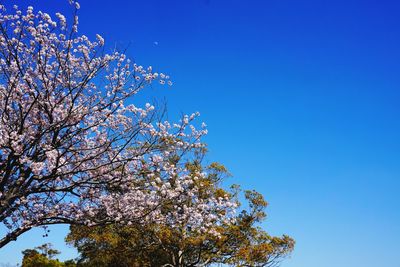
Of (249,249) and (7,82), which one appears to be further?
(249,249)

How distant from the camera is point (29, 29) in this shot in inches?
413

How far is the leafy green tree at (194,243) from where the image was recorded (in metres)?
21.3

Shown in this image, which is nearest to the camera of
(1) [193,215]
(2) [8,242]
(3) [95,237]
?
(2) [8,242]

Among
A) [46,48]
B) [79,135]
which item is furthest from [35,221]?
[46,48]

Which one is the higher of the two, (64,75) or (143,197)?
(64,75)

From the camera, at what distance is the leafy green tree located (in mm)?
21266

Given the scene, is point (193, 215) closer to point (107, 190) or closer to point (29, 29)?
point (107, 190)

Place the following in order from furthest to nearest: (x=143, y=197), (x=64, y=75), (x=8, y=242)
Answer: (x=143, y=197) < (x=64, y=75) < (x=8, y=242)

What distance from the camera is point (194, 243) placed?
827 inches

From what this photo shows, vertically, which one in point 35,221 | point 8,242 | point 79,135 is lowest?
point 8,242

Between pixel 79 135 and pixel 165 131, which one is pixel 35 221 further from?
pixel 165 131

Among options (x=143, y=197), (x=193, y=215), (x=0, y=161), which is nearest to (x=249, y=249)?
(x=193, y=215)

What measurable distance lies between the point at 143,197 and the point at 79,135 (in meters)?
2.63

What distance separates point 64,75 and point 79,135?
1719mm
